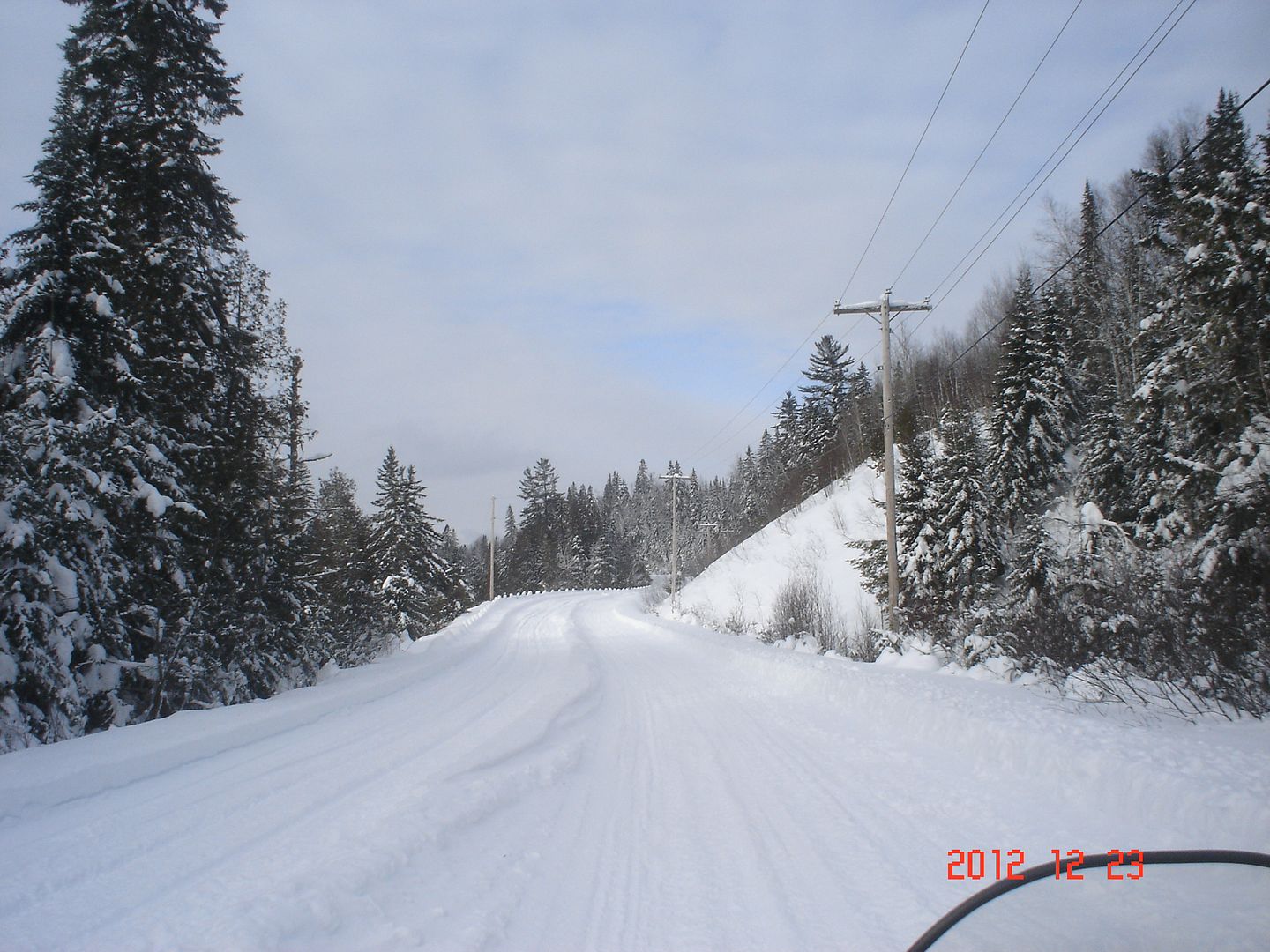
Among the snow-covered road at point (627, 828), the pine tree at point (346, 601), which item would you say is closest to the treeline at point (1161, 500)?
the snow-covered road at point (627, 828)

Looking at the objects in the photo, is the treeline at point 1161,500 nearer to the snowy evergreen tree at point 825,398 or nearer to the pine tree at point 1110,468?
the pine tree at point 1110,468

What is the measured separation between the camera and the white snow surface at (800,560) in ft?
88.0

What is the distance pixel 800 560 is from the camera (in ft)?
98.0

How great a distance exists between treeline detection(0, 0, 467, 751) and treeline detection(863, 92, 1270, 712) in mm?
12218

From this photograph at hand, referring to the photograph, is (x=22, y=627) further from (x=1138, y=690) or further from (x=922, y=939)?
(x=1138, y=690)

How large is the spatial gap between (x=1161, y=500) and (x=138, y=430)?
20.0 m

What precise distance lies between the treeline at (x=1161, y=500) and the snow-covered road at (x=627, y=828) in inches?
78.8

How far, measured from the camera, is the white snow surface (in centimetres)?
2683

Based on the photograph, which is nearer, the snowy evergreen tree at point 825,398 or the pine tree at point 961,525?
the pine tree at point 961,525

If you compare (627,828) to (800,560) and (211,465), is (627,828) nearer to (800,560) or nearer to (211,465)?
(211,465)

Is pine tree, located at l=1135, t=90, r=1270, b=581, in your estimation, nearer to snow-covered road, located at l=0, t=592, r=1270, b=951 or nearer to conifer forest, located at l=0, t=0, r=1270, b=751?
conifer forest, located at l=0, t=0, r=1270, b=751

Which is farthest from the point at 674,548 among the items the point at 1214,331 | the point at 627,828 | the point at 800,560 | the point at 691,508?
the point at 691,508

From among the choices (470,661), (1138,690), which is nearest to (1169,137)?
(1138,690)

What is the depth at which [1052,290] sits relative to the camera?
2894 cm
